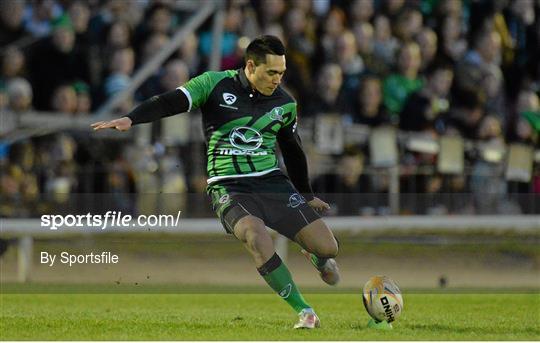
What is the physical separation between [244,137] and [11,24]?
651cm

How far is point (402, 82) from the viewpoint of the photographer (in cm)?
1806

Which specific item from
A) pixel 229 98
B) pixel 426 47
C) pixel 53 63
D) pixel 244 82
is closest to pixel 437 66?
pixel 426 47

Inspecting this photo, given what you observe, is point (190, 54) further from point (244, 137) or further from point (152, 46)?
point (244, 137)

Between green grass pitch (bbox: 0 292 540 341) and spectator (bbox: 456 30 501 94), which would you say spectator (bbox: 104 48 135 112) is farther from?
spectator (bbox: 456 30 501 94)

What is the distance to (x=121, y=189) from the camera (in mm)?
15297

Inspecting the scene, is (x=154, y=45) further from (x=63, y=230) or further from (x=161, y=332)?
(x=161, y=332)

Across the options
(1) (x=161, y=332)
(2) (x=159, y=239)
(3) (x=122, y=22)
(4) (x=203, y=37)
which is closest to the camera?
(1) (x=161, y=332)

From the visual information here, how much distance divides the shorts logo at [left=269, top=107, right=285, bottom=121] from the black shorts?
1.46ft

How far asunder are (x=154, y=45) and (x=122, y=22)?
62 centimetres

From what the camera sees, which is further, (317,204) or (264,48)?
(317,204)

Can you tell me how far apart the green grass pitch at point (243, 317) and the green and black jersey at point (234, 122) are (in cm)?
125

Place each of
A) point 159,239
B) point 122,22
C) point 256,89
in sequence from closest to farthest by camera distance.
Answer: point 256,89
point 159,239
point 122,22

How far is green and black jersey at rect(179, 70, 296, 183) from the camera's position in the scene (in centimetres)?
1034

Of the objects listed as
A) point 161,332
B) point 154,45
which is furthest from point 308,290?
point 161,332
